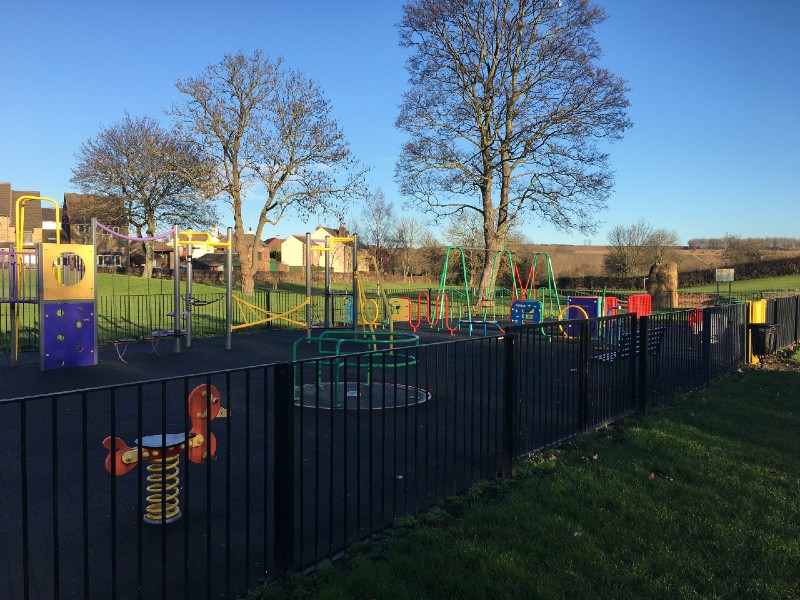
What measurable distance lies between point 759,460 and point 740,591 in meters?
2.81

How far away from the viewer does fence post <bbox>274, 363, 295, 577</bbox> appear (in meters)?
3.57

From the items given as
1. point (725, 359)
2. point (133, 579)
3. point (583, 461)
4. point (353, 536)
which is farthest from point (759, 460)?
point (725, 359)

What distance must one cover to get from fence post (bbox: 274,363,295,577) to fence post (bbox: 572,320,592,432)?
13.6 ft

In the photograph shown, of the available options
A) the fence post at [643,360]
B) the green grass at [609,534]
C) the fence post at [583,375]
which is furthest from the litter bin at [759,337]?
the fence post at [583,375]

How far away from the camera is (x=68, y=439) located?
21.5 feet

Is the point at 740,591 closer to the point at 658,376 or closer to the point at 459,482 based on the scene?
the point at 459,482

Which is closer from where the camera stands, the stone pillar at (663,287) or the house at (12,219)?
the stone pillar at (663,287)

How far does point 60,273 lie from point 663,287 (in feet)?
90.6

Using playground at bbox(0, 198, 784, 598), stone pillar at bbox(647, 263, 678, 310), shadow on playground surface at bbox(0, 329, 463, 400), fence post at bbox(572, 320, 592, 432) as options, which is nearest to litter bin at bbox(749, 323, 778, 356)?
playground at bbox(0, 198, 784, 598)

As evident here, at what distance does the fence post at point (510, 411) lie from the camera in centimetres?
A: 550

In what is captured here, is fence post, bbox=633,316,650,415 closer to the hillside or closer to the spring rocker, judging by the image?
the spring rocker

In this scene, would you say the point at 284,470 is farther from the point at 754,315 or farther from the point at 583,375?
the point at 754,315

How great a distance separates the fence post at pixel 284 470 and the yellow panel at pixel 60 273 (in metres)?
9.79

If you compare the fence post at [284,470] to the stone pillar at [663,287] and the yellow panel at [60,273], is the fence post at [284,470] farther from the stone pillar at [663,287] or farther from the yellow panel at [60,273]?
the stone pillar at [663,287]
